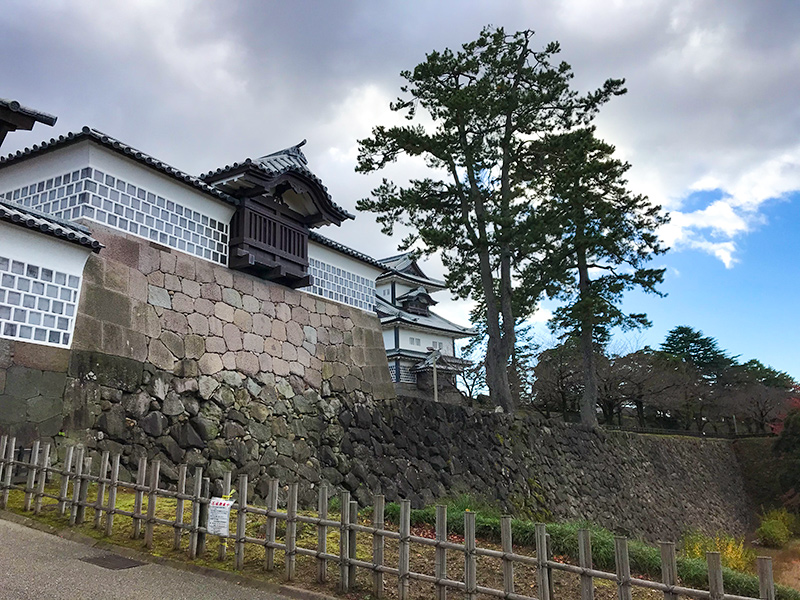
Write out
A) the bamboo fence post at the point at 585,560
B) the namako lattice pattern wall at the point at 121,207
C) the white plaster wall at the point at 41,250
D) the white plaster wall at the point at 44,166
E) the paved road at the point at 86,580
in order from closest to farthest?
1. the bamboo fence post at the point at 585,560
2. the paved road at the point at 86,580
3. the white plaster wall at the point at 41,250
4. the namako lattice pattern wall at the point at 121,207
5. the white plaster wall at the point at 44,166

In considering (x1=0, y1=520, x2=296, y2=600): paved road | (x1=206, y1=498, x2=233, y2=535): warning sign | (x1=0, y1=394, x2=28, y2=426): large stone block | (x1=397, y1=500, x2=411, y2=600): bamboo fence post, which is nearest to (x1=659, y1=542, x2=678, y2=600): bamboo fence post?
(x1=397, y1=500, x2=411, y2=600): bamboo fence post

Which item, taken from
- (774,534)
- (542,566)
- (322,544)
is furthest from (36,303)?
(774,534)

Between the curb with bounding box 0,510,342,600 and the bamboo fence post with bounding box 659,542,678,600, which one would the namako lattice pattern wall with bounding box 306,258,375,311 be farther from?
the bamboo fence post with bounding box 659,542,678,600

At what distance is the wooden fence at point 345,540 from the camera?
4465mm

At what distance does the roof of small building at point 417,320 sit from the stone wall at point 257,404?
37.4 ft

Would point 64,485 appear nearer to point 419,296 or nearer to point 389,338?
point 389,338

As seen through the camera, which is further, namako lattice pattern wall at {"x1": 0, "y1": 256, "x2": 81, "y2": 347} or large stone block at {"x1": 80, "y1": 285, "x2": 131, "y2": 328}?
large stone block at {"x1": 80, "y1": 285, "x2": 131, "y2": 328}

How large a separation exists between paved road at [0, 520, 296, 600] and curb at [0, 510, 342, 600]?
0.07m

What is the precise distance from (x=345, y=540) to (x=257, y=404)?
22.7ft

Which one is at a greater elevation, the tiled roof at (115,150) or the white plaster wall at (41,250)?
the tiled roof at (115,150)

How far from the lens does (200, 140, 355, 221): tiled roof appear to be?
472 inches

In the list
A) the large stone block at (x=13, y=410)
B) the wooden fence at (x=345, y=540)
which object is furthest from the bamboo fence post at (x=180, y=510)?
the large stone block at (x=13, y=410)

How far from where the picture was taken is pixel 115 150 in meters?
10.2

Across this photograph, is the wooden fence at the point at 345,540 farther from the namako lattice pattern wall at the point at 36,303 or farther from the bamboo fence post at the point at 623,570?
the namako lattice pattern wall at the point at 36,303
